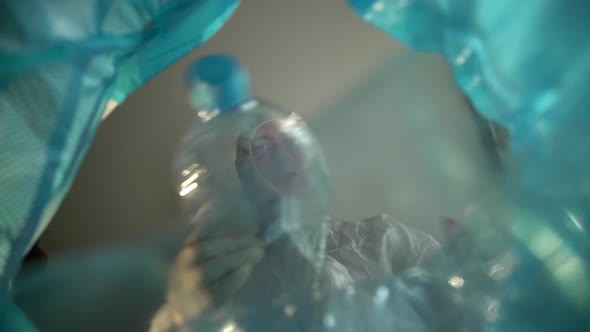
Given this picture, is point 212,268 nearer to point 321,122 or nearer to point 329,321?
point 329,321

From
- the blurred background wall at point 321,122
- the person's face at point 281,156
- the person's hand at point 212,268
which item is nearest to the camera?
the person's hand at point 212,268

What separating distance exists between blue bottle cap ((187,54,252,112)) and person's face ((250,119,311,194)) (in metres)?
0.12

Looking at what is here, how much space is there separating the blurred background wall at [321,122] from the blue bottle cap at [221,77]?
1.28ft

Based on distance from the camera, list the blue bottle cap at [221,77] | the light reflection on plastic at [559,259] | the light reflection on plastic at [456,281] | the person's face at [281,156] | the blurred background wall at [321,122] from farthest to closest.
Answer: the blurred background wall at [321,122] → the person's face at [281,156] → the blue bottle cap at [221,77] → the light reflection on plastic at [456,281] → the light reflection on plastic at [559,259]

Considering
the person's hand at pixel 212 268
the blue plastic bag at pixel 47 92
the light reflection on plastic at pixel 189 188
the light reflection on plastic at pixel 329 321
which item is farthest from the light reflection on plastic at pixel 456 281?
the light reflection on plastic at pixel 189 188

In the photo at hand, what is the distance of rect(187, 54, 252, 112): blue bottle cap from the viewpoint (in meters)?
0.68

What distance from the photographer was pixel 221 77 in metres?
0.69

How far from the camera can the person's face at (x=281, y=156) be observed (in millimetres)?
781

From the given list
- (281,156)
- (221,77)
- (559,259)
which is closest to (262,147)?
(281,156)

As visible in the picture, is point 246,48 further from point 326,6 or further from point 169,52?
point 169,52

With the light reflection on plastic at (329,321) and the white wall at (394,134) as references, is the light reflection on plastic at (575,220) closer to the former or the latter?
the light reflection on plastic at (329,321)

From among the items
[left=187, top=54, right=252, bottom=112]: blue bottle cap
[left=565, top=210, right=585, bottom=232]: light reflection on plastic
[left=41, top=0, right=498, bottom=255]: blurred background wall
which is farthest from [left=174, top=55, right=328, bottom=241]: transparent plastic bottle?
Answer: [left=565, top=210, right=585, bottom=232]: light reflection on plastic

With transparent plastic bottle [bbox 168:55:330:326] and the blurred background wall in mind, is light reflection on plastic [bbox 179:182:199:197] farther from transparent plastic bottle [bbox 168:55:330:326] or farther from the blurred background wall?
the blurred background wall

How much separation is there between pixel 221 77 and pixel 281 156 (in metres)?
0.19
